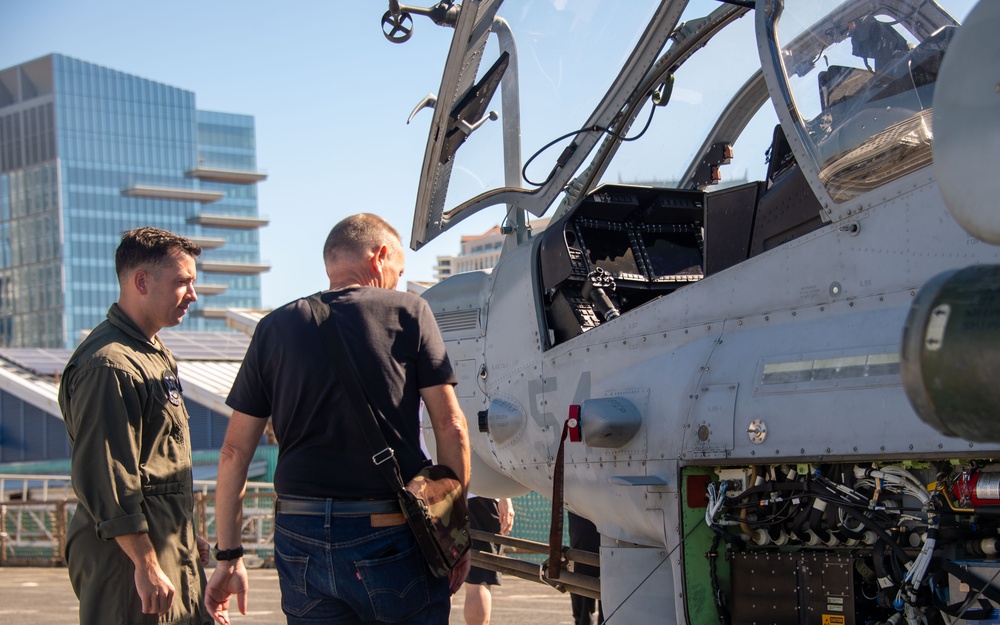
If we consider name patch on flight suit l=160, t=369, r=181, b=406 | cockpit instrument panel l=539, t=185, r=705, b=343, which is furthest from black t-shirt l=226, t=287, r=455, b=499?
cockpit instrument panel l=539, t=185, r=705, b=343

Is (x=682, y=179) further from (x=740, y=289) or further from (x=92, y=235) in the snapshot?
(x=92, y=235)

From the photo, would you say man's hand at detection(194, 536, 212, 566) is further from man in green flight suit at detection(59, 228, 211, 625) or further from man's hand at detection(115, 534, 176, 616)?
man's hand at detection(115, 534, 176, 616)

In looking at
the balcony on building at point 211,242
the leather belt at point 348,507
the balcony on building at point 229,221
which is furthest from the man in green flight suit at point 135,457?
the balcony on building at point 229,221

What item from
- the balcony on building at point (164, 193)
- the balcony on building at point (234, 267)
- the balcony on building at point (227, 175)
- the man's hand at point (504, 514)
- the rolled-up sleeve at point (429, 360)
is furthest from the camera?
the balcony on building at point (227, 175)

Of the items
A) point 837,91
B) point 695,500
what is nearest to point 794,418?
point 695,500

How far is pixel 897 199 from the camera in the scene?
317 centimetres

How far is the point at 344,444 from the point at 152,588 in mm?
831

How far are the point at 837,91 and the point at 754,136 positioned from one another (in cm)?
198

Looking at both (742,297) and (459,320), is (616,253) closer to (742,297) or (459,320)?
→ (459,320)

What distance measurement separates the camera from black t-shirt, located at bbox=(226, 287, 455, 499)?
3.08 meters

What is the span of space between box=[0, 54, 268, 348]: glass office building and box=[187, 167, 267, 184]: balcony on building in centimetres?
12

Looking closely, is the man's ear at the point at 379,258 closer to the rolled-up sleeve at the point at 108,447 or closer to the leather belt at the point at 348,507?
the leather belt at the point at 348,507

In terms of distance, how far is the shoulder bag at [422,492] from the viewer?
2992 millimetres

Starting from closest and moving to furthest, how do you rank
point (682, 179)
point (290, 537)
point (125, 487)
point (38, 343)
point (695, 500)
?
1. point (290, 537)
2. point (125, 487)
3. point (695, 500)
4. point (682, 179)
5. point (38, 343)
